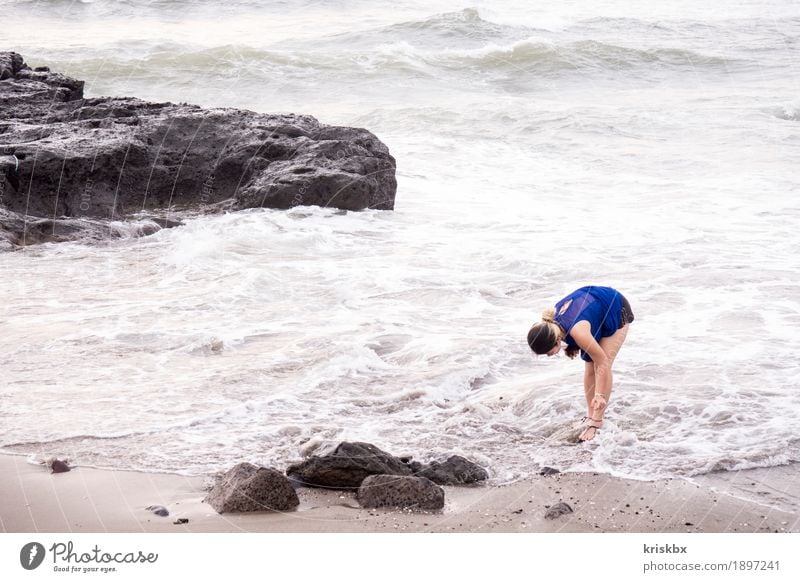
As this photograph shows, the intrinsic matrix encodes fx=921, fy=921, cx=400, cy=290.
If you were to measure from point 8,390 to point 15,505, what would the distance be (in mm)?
1529

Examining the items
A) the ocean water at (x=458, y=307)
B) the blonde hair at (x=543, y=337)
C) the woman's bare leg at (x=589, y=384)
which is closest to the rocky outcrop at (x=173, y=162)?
the ocean water at (x=458, y=307)

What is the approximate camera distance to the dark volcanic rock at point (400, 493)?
3473 millimetres

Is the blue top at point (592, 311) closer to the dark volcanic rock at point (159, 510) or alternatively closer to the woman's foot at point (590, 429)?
the woman's foot at point (590, 429)

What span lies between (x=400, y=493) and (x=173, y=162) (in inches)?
267

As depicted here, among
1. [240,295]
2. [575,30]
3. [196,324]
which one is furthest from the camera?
[575,30]

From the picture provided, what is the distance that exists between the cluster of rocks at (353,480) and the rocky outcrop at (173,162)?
18.5 feet

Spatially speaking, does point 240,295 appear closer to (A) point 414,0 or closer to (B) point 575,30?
(B) point 575,30

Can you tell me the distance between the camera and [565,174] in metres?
12.1

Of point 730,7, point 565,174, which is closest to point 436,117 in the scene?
point 565,174

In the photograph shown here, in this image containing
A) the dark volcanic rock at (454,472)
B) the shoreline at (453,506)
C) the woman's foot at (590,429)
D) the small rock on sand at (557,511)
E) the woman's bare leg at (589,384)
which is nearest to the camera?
the shoreline at (453,506)

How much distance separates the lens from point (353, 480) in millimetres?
3633

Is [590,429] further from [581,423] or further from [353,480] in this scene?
[353,480]

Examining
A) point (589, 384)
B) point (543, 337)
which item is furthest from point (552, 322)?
point (589, 384)

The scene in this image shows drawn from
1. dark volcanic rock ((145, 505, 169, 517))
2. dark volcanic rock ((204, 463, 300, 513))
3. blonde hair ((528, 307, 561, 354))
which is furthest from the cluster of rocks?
blonde hair ((528, 307, 561, 354))
